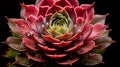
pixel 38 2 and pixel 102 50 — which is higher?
pixel 38 2

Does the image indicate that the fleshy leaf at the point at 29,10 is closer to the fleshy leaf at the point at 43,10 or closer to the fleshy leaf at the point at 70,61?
the fleshy leaf at the point at 43,10

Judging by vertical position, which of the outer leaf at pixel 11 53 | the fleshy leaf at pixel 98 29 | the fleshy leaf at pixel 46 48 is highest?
the fleshy leaf at pixel 98 29

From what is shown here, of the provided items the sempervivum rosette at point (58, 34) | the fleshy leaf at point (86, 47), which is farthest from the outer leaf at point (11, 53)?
the fleshy leaf at point (86, 47)

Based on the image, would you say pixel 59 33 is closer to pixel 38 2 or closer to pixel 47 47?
pixel 47 47

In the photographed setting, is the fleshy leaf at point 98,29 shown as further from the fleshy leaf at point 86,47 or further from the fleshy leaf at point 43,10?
the fleshy leaf at point 43,10

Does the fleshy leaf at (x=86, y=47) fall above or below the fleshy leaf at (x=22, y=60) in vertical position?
above

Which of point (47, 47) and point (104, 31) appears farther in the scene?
point (104, 31)

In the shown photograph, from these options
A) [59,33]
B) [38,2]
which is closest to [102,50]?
[59,33]

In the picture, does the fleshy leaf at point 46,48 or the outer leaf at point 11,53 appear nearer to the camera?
the fleshy leaf at point 46,48
